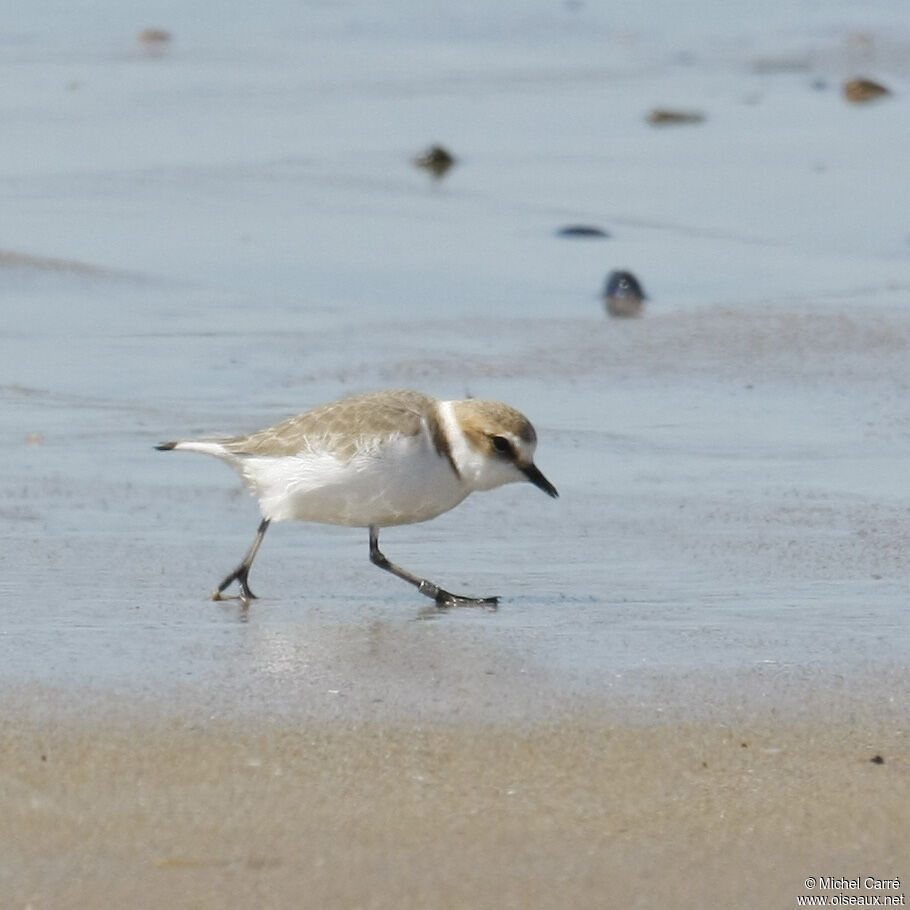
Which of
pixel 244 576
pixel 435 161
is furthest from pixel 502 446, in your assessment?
pixel 435 161

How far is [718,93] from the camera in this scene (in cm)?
1252

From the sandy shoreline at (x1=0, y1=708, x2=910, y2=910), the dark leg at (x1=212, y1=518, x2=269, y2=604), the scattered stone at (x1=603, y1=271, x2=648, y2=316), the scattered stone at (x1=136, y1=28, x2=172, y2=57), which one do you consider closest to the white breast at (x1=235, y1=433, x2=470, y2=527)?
the dark leg at (x1=212, y1=518, x2=269, y2=604)

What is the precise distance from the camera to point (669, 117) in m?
11.6

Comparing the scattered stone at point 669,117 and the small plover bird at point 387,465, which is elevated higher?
the small plover bird at point 387,465

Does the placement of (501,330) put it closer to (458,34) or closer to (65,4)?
(458,34)

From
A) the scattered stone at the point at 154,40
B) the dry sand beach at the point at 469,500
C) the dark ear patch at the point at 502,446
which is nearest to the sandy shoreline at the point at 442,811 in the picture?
the dry sand beach at the point at 469,500

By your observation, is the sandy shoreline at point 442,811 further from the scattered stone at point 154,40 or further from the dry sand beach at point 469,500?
the scattered stone at point 154,40

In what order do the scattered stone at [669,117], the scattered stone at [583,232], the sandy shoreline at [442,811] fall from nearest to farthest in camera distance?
the sandy shoreline at [442,811]
the scattered stone at [583,232]
the scattered stone at [669,117]

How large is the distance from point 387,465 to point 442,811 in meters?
1.65

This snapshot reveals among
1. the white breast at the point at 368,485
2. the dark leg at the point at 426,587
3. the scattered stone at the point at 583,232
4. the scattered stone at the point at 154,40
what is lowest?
the scattered stone at the point at 154,40

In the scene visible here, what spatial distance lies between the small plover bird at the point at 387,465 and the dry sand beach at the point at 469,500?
0.59 ft

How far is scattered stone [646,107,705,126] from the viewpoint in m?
11.5

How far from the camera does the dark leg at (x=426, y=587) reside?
497cm

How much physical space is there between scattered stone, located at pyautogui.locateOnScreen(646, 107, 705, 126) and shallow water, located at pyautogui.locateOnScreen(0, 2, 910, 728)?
18cm
